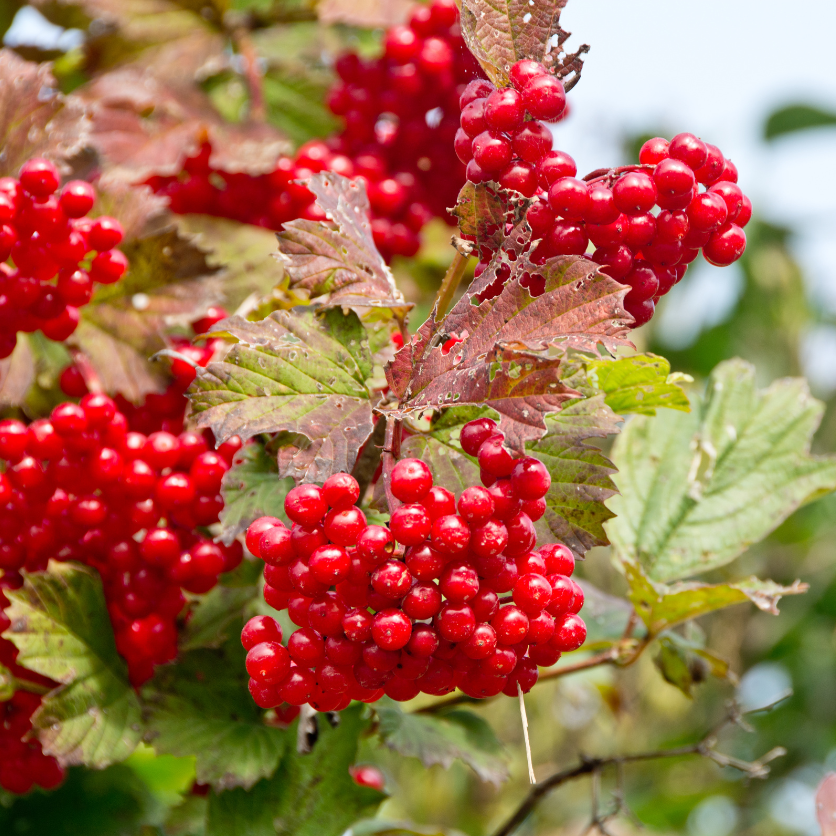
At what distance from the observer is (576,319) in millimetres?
517

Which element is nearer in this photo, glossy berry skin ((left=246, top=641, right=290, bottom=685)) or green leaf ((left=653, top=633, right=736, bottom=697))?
glossy berry skin ((left=246, top=641, right=290, bottom=685))

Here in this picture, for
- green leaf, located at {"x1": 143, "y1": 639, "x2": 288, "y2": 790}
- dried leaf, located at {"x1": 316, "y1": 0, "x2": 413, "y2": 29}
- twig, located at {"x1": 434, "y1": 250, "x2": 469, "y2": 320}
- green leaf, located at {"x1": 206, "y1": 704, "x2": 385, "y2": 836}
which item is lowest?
green leaf, located at {"x1": 206, "y1": 704, "x2": 385, "y2": 836}

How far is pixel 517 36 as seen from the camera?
0.58 metres

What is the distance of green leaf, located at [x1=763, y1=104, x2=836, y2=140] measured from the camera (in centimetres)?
300

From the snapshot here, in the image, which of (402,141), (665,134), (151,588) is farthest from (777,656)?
(151,588)

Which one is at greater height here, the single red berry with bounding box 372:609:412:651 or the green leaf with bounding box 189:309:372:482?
the green leaf with bounding box 189:309:372:482

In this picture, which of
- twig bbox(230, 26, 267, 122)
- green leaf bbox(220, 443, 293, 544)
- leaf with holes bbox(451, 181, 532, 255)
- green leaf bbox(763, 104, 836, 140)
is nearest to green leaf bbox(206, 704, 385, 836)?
green leaf bbox(220, 443, 293, 544)

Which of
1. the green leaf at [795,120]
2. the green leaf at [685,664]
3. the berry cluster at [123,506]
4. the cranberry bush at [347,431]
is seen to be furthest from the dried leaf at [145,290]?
the green leaf at [795,120]

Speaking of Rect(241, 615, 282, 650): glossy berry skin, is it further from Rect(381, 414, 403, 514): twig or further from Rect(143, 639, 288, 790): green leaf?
Rect(143, 639, 288, 790): green leaf

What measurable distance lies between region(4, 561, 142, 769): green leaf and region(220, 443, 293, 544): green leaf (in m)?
0.18

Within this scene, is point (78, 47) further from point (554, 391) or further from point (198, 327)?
point (554, 391)

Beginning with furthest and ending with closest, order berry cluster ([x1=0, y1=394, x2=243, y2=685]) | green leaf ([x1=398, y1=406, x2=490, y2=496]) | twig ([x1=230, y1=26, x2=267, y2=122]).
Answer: twig ([x1=230, y1=26, x2=267, y2=122])
berry cluster ([x1=0, y1=394, x2=243, y2=685])
green leaf ([x1=398, y1=406, x2=490, y2=496])

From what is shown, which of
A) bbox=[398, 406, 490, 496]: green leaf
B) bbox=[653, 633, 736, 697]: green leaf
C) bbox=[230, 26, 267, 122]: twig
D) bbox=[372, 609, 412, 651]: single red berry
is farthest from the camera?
bbox=[230, 26, 267, 122]: twig

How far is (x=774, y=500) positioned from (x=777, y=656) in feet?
5.52
